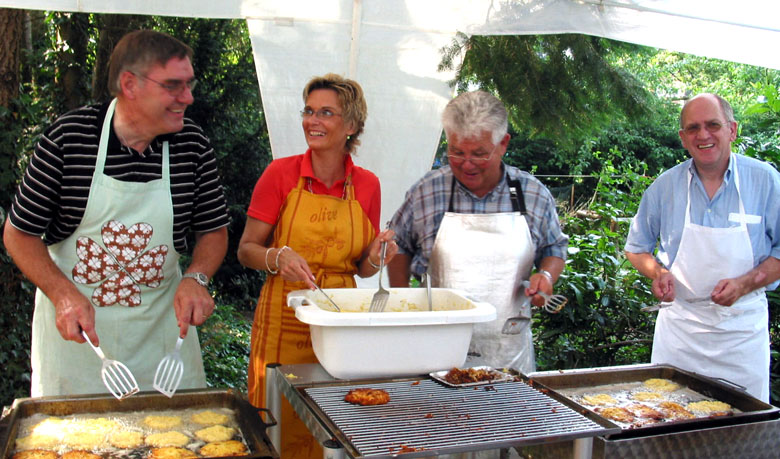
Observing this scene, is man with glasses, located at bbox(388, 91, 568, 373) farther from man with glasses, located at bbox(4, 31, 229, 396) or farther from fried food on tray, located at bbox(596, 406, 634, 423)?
man with glasses, located at bbox(4, 31, 229, 396)

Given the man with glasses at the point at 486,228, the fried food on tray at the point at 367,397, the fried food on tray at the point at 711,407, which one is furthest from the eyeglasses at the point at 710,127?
the fried food on tray at the point at 367,397

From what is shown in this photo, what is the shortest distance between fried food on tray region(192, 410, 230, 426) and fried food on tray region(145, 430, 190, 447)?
0.27 feet

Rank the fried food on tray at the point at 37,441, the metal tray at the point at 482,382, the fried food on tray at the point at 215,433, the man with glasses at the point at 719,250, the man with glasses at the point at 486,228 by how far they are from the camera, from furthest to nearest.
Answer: the man with glasses at the point at 719,250 < the man with glasses at the point at 486,228 < the metal tray at the point at 482,382 < the fried food on tray at the point at 215,433 < the fried food on tray at the point at 37,441

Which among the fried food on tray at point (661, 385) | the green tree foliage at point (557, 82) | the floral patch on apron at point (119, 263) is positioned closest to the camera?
the floral patch on apron at point (119, 263)

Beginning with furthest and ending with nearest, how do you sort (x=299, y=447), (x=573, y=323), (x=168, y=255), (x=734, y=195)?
1. (x=573, y=323)
2. (x=734, y=195)
3. (x=299, y=447)
4. (x=168, y=255)

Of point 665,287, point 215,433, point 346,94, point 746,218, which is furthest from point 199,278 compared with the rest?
point 746,218

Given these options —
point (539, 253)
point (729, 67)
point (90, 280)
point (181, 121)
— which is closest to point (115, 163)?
point (181, 121)

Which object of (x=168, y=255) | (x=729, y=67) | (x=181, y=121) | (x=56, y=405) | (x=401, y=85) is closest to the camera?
(x=56, y=405)

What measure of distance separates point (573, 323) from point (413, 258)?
1.96 meters

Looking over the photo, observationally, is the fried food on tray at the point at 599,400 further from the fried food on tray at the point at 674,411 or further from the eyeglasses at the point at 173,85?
the eyeglasses at the point at 173,85

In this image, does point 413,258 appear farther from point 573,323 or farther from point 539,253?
point 573,323

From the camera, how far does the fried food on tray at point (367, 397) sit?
5.55ft

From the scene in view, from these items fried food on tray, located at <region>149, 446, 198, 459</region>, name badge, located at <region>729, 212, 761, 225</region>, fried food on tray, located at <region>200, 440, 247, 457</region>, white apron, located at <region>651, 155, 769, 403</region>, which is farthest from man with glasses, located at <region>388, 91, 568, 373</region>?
fried food on tray, located at <region>149, 446, 198, 459</region>

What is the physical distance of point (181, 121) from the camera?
6.67 ft
